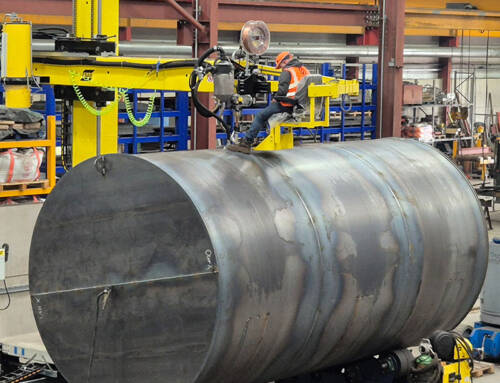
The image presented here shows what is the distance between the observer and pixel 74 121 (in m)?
12.7

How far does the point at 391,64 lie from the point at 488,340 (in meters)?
11.0

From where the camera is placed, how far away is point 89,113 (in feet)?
42.0

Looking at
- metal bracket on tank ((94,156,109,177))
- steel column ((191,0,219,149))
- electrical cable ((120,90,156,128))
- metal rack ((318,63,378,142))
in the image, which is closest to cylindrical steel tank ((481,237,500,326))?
electrical cable ((120,90,156,128))

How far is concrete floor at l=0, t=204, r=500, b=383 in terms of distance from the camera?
34.6 ft

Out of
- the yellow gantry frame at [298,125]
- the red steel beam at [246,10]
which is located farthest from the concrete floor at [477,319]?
the red steel beam at [246,10]

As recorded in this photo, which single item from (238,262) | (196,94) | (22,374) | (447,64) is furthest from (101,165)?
(447,64)

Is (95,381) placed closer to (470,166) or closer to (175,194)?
(175,194)

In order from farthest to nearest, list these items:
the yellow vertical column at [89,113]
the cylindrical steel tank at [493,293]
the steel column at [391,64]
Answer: the steel column at [391,64], the yellow vertical column at [89,113], the cylindrical steel tank at [493,293]

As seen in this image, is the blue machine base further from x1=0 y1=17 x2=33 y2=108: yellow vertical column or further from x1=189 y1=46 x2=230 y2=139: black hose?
x1=0 y1=17 x2=33 y2=108: yellow vertical column

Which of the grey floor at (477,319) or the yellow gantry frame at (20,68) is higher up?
the yellow gantry frame at (20,68)

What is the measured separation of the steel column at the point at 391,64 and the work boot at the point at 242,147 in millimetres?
15207

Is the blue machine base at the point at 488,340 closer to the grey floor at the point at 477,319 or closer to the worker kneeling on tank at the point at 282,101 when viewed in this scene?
the grey floor at the point at 477,319

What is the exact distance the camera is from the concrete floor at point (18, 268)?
10.6 m

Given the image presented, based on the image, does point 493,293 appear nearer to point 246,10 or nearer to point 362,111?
point 362,111
